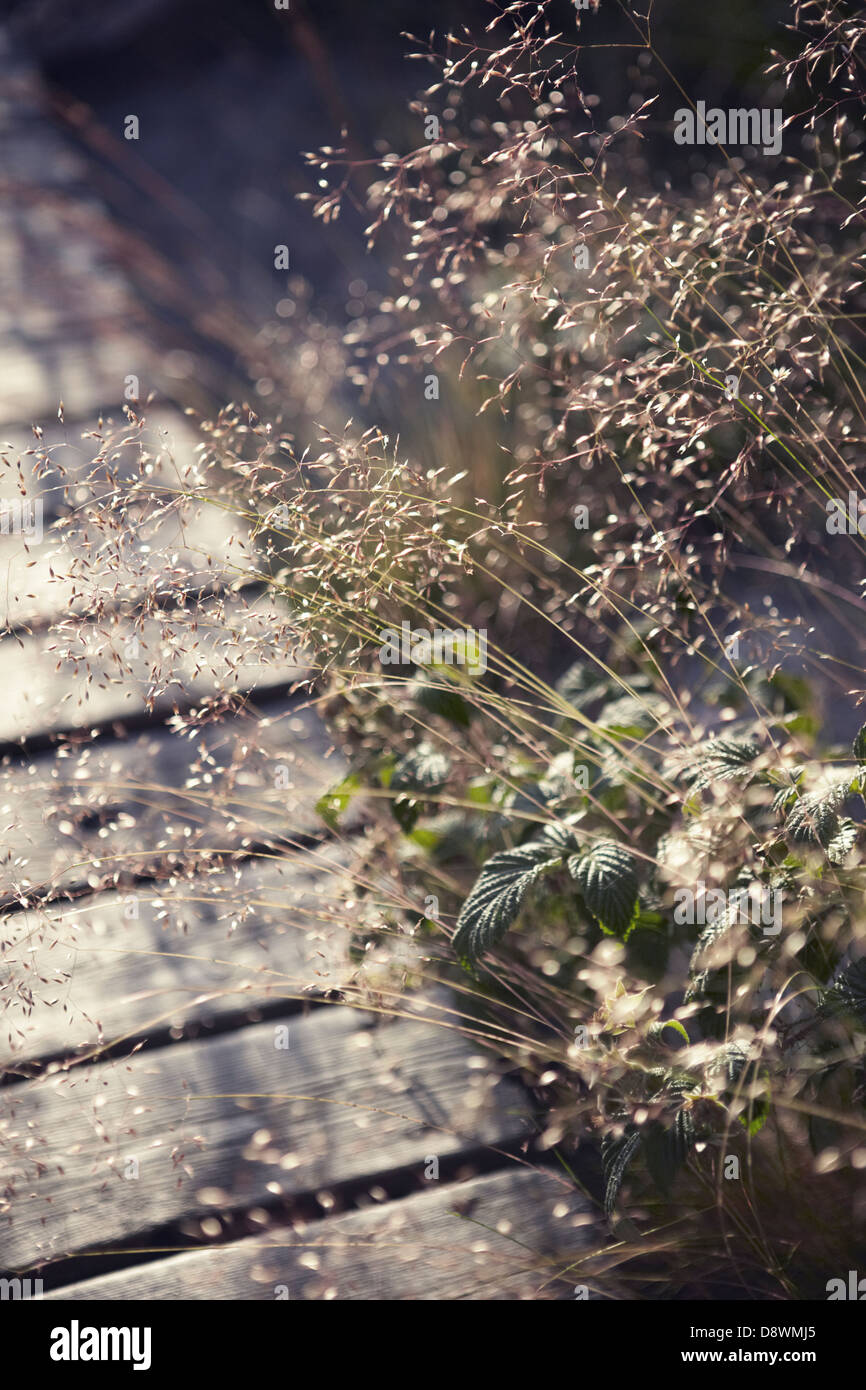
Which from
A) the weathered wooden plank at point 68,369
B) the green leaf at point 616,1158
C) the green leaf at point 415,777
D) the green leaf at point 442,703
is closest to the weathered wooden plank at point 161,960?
the green leaf at point 415,777

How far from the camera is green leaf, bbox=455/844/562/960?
1.27 m

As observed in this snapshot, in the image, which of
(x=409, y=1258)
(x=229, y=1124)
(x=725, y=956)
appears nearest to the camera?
(x=725, y=956)

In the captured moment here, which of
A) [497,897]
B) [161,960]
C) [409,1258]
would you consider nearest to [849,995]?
[497,897]

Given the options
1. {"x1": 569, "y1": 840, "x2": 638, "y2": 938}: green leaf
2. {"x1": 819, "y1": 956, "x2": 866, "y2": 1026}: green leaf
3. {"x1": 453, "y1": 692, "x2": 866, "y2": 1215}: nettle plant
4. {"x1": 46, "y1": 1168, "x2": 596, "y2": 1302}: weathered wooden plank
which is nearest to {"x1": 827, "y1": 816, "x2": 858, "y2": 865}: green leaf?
{"x1": 453, "y1": 692, "x2": 866, "y2": 1215}: nettle plant

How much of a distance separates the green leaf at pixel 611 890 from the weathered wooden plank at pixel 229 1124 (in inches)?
10.9

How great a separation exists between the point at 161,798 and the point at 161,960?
36 centimetres

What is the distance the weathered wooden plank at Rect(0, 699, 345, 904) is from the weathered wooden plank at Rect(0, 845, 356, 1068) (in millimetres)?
69

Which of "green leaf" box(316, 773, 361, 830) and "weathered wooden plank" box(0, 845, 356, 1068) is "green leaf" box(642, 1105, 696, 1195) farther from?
"green leaf" box(316, 773, 361, 830)

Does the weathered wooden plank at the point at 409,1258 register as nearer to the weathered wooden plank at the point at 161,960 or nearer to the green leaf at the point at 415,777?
the weathered wooden plank at the point at 161,960

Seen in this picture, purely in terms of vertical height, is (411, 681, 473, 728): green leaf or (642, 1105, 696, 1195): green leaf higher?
(411, 681, 473, 728): green leaf

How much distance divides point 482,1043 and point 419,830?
12.6 inches

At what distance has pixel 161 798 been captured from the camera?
1.92m

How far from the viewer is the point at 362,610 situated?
50.0 inches

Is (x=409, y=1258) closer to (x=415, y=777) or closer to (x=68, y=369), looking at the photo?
(x=415, y=777)
